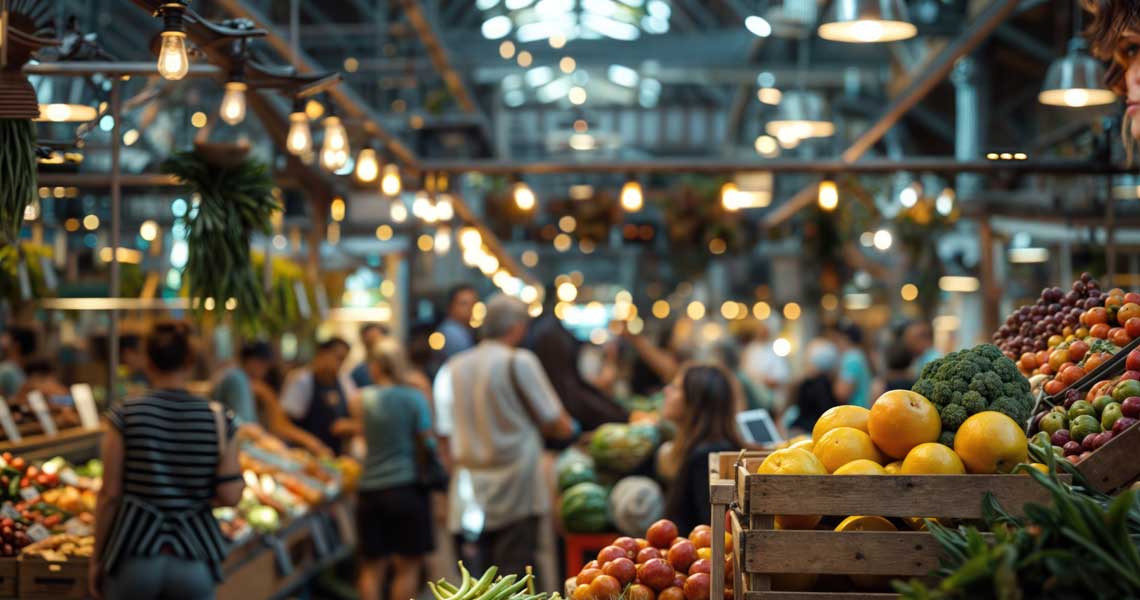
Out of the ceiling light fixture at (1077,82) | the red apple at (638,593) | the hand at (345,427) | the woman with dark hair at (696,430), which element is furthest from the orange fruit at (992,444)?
the hand at (345,427)

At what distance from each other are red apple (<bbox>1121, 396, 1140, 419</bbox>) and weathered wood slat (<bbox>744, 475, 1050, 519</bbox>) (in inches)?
13.5

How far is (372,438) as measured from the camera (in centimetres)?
697

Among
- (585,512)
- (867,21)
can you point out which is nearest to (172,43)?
(867,21)

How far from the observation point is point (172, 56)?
3637 millimetres

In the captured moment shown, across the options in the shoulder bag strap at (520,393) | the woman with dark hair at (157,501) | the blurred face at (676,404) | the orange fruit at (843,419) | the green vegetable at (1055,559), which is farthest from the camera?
the shoulder bag strap at (520,393)

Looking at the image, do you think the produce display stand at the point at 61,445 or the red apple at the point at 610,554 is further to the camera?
the produce display stand at the point at 61,445

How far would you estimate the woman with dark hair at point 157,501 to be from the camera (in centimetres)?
420

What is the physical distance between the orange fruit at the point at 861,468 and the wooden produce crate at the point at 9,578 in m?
3.21

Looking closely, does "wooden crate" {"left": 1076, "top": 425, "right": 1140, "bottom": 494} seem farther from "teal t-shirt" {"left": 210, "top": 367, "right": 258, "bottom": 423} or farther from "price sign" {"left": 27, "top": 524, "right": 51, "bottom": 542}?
"teal t-shirt" {"left": 210, "top": 367, "right": 258, "bottom": 423}

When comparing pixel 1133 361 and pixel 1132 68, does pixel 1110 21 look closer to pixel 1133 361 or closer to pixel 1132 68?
pixel 1132 68

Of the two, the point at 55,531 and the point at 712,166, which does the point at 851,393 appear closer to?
the point at 712,166

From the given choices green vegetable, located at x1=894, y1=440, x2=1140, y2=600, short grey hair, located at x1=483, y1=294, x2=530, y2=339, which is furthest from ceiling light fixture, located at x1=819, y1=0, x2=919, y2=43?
green vegetable, located at x1=894, y1=440, x2=1140, y2=600

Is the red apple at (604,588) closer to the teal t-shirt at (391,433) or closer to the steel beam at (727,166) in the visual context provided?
the teal t-shirt at (391,433)

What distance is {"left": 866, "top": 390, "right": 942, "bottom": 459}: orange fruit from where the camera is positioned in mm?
2609
